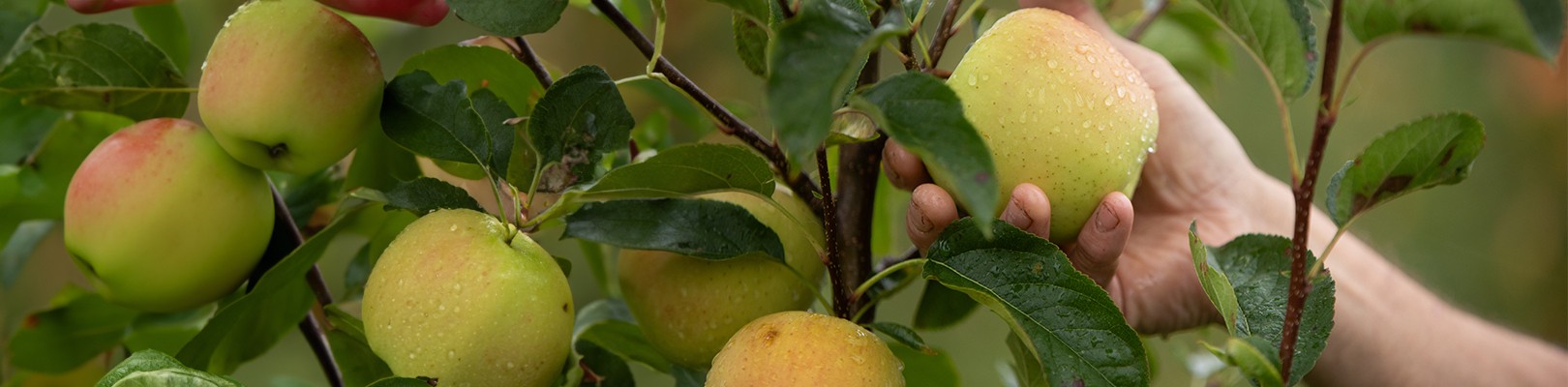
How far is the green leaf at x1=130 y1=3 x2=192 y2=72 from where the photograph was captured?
56cm

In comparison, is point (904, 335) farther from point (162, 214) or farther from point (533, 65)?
point (162, 214)

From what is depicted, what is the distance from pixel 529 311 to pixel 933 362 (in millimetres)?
222

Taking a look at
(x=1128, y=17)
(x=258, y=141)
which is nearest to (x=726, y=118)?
(x=258, y=141)

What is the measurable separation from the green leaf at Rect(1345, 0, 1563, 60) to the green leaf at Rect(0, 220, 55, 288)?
0.68 metres

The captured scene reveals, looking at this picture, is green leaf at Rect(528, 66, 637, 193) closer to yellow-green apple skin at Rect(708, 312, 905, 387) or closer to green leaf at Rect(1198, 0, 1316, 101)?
yellow-green apple skin at Rect(708, 312, 905, 387)

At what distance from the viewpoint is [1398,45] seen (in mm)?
1752

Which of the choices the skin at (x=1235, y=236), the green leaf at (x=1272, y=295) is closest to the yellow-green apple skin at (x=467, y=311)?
the green leaf at (x=1272, y=295)

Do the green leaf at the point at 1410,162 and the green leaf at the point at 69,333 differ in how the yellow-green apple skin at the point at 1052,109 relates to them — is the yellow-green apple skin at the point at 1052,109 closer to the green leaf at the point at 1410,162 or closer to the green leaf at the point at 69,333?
the green leaf at the point at 1410,162

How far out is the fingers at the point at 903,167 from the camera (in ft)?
1.40

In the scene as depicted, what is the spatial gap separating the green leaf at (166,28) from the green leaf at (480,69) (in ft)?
0.60

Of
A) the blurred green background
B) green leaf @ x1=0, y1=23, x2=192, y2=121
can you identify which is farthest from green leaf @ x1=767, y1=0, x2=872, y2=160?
the blurred green background

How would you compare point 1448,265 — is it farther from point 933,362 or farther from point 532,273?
point 532,273

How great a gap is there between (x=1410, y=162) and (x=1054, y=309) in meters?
0.12

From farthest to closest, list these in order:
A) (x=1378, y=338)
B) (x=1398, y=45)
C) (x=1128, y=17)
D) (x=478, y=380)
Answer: (x=1398, y=45) → (x=1128, y=17) → (x=1378, y=338) → (x=478, y=380)
